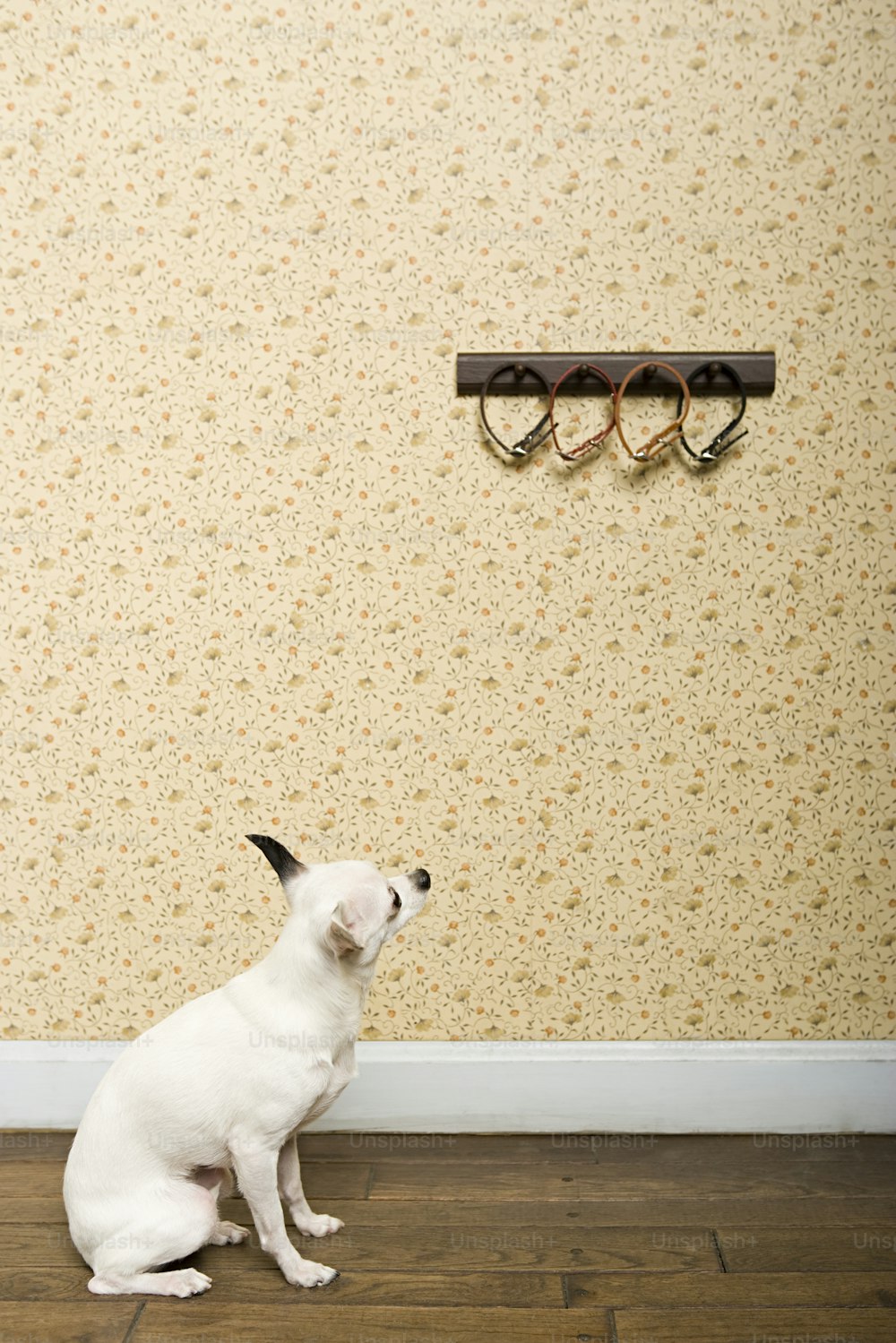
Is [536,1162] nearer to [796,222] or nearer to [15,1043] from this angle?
[15,1043]

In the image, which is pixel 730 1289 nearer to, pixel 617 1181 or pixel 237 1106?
pixel 617 1181

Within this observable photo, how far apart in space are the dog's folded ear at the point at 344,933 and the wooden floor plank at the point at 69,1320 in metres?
0.67

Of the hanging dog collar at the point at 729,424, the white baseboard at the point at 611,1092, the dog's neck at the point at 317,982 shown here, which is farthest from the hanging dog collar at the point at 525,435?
the white baseboard at the point at 611,1092

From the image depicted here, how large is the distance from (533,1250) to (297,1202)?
419 mm

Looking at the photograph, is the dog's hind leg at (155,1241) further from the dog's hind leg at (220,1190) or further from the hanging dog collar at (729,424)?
→ the hanging dog collar at (729,424)

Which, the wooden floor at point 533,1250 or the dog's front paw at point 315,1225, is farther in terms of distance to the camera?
the dog's front paw at point 315,1225

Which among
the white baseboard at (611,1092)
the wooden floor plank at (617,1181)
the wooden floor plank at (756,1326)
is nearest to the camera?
the wooden floor plank at (756,1326)

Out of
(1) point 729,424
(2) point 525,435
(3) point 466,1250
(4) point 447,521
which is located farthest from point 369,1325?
(1) point 729,424

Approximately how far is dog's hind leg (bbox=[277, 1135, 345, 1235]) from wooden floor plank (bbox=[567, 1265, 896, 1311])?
0.43 metres

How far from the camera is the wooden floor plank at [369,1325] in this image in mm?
1521

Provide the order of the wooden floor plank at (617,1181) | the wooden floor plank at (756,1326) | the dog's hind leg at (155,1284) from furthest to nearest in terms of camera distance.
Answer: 1. the wooden floor plank at (617,1181)
2. the dog's hind leg at (155,1284)
3. the wooden floor plank at (756,1326)

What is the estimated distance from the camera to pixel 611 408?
2131 mm

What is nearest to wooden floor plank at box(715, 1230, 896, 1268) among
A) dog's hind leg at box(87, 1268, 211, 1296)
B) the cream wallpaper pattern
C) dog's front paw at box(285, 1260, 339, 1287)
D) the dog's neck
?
the cream wallpaper pattern

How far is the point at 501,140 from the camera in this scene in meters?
2.08
